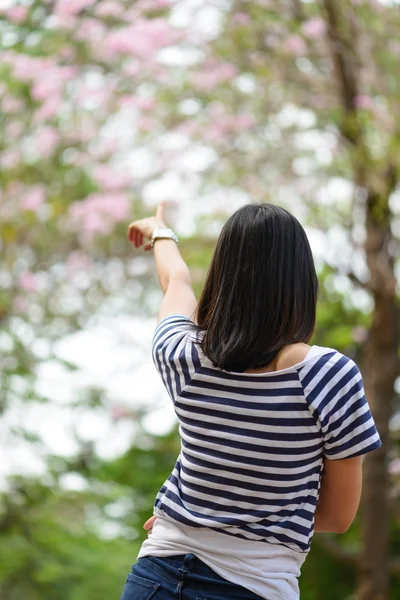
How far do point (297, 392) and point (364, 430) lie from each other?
0.31 feet

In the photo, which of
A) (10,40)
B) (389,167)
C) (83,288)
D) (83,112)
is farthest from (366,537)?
(10,40)

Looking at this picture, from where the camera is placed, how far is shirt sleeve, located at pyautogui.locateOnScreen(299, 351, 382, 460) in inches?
42.9

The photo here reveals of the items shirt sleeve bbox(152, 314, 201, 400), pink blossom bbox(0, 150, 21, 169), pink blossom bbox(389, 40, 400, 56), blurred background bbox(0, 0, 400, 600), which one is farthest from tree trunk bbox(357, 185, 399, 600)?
shirt sleeve bbox(152, 314, 201, 400)

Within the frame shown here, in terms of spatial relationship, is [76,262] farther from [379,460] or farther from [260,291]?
[260,291]

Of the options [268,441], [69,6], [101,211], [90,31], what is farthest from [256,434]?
[101,211]

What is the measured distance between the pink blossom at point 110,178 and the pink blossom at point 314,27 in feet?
4.75

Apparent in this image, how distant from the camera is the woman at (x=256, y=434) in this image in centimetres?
111

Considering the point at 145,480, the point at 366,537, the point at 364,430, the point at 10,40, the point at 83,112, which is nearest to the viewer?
the point at 364,430

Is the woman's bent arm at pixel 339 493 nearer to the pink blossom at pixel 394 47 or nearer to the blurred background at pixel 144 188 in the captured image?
the blurred background at pixel 144 188

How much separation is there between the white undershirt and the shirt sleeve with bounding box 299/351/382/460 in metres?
0.15

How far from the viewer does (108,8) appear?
14.1 ft

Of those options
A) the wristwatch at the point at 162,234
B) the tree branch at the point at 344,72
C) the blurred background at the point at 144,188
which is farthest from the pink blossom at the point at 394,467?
the wristwatch at the point at 162,234

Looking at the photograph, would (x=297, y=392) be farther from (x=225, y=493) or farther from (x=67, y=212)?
(x=67, y=212)

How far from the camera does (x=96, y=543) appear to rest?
14.8ft
